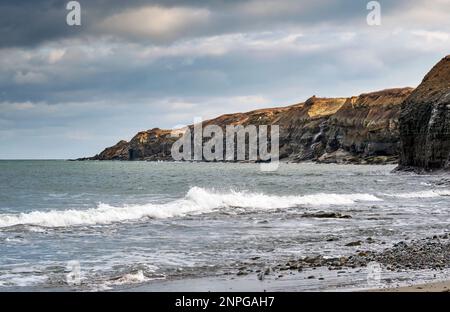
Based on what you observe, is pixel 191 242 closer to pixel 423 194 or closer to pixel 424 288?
pixel 424 288

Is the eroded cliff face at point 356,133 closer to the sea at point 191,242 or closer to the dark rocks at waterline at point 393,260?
the sea at point 191,242

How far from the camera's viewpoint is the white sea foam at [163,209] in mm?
24078

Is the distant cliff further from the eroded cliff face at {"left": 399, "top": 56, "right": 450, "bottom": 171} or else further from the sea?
the sea

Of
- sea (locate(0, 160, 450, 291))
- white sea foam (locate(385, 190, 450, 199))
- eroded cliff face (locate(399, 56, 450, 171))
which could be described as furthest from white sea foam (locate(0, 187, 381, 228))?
eroded cliff face (locate(399, 56, 450, 171))

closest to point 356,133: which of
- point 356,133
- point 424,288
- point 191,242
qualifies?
point 356,133

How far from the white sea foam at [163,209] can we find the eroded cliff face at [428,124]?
37.9m

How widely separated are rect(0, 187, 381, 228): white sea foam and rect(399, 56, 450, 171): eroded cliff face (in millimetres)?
37930

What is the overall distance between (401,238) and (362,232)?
2.04 metres

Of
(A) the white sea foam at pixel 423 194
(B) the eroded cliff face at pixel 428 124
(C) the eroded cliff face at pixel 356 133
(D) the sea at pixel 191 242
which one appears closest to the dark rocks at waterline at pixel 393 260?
(D) the sea at pixel 191 242

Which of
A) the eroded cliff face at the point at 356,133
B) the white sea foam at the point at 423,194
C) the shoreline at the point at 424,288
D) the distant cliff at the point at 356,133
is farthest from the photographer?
the eroded cliff face at the point at 356,133

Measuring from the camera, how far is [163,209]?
94.7 ft

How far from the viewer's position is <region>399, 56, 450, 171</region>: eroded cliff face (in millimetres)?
73062

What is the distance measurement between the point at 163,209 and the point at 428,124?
57960mm
